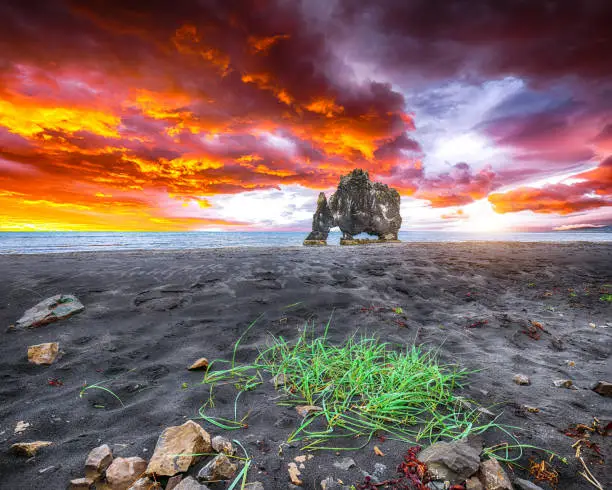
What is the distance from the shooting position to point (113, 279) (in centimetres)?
606

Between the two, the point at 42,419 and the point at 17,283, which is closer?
the point at 42,419

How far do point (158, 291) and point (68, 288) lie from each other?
167cm

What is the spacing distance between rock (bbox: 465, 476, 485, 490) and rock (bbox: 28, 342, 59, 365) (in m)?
3.99

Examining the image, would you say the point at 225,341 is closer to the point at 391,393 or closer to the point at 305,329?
the point at 305,329

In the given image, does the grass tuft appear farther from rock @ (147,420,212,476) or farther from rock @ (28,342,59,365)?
rock @ (28,342,59,365)

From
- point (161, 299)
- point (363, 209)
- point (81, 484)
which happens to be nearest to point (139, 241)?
point (363, 209)

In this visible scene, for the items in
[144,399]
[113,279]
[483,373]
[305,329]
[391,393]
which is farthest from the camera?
[113,279]

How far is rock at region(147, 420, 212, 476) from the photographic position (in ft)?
5.21

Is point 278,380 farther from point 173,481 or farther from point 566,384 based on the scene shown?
point 566,384

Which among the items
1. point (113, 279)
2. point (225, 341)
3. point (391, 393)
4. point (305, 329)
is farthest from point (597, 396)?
point (113, 279)

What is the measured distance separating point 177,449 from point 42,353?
2596 millimetres

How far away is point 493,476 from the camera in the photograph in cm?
153

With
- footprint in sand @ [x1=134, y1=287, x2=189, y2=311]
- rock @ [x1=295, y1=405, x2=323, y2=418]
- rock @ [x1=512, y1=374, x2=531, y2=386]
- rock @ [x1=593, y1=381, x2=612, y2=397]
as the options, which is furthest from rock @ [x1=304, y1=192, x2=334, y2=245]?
rock @ [x1=295, y1=405, x2=323, y2=418]

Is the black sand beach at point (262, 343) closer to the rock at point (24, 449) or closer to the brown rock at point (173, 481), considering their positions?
the rock at point (24, 449)
